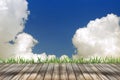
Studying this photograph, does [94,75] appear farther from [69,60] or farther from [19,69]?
[69,60]

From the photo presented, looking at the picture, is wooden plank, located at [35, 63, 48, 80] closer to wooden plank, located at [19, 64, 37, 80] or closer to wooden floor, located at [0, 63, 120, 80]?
wooden floor, located at [0, 63, 120, 80]

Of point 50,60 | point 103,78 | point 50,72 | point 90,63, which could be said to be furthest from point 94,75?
point 50,60

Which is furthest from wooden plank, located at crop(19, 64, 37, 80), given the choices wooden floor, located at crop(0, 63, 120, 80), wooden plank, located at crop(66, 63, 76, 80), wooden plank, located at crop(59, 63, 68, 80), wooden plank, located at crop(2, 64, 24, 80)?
wooden plank, located at crop(66, 63, 76, 80)

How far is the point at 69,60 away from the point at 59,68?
2530 mm

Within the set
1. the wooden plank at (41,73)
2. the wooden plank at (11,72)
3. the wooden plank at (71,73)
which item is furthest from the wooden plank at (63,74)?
the wooden plank at (11,72)

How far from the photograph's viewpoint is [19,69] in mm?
11477

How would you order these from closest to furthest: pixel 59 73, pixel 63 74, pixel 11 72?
1. pixel 63 74
2. pixel 59 73
3. pixel 11 72

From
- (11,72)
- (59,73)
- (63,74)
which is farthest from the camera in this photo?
(11,72)

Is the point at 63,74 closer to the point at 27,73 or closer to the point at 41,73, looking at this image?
the point at 41,73

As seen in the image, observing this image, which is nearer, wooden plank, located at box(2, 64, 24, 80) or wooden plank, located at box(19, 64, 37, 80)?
wooden plank, located at box(19, 64, 37, 80)

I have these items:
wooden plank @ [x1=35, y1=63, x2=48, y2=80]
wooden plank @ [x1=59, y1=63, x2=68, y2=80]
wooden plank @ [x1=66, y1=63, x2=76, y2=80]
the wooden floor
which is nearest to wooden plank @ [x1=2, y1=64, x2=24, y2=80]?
the wooden floor

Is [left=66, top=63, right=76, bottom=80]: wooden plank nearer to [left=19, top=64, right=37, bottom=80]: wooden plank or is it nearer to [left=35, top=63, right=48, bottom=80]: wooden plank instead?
[left=35, top=63, right=48, bottom=80]: wooden plank

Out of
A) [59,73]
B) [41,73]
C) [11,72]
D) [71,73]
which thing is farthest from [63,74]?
[11,72]

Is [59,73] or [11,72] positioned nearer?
[59,73]
